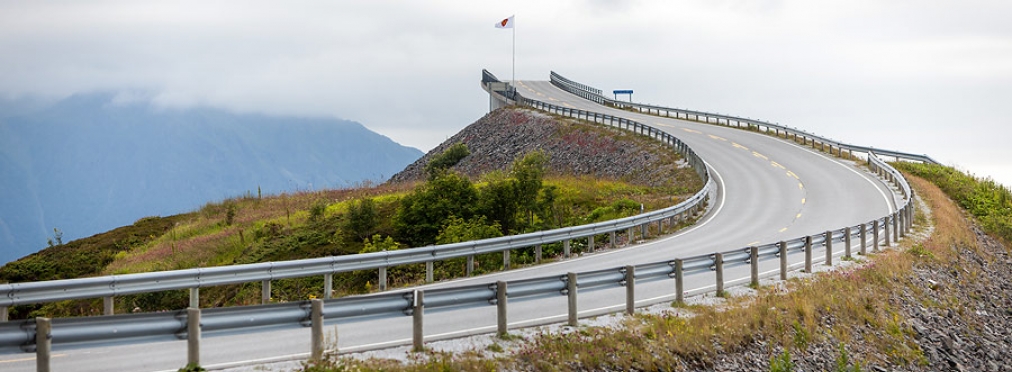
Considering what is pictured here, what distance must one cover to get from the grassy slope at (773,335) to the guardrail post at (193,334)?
3.98 feet

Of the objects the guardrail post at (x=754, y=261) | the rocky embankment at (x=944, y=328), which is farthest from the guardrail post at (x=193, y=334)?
the guardrail post at (x=754, y=261)

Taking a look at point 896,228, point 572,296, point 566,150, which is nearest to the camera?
point 572,296

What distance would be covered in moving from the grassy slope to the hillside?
25.4ft

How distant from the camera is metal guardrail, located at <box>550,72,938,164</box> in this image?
174ft

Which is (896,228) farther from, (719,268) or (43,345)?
(43,345)

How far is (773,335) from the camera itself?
15.2m

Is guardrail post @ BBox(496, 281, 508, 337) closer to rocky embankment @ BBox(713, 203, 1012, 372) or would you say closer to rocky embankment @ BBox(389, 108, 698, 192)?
rocky embankment @ BBox(713, 203, 1012, 372)

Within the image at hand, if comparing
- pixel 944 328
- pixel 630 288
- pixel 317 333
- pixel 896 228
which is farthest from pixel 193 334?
pixel 896 228

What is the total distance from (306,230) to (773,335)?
19.3m

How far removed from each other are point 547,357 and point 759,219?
2338 centimetres

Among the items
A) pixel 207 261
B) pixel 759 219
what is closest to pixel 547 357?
pixel 207 261

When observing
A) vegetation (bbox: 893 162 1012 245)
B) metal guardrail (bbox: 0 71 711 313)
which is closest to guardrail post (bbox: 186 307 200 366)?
metal guardrail (bbox: 0 71 711 313)

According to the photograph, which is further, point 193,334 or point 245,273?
point 245,273

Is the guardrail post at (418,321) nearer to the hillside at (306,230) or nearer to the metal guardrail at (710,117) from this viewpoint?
the hillside at (306,230)
